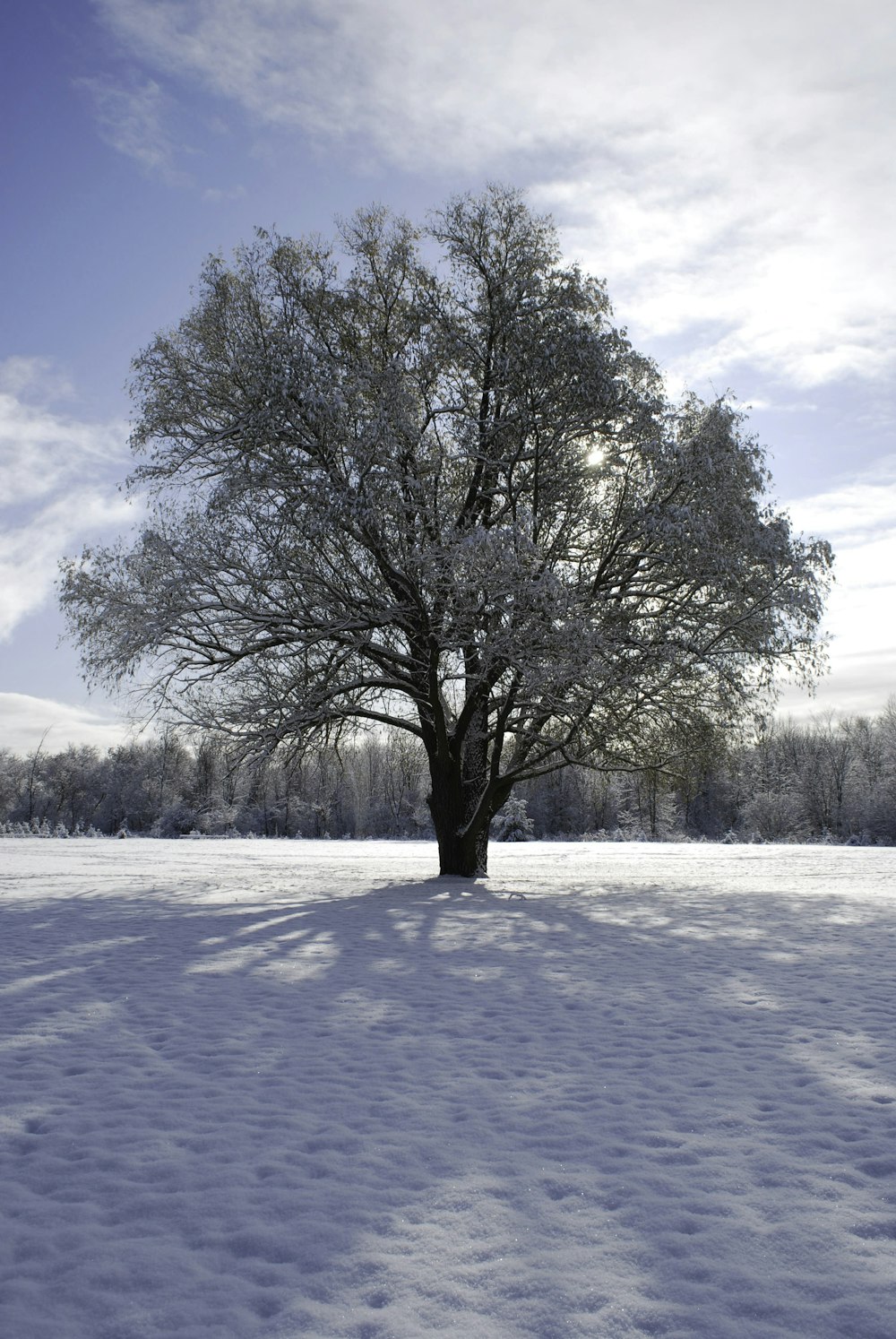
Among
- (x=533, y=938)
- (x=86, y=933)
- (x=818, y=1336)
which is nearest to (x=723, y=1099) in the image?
(x=818, y=1336)

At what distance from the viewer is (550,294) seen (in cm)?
1408

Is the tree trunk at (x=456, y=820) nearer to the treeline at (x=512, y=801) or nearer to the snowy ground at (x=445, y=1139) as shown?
the snowy ground at (x=445, y=1139)

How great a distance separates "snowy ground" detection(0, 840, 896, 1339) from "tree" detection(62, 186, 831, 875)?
5.62m

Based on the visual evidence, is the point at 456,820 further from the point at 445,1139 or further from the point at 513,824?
the point at 513,824

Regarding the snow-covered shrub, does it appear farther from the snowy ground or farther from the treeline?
the snowy ground

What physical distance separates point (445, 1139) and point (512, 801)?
151 feet

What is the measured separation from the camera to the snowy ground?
110 inches

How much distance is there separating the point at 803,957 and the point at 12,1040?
7238mm

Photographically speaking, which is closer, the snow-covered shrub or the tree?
the tree

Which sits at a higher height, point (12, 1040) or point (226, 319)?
point (226, 319)

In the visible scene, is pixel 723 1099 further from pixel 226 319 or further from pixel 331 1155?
pixel 226 319

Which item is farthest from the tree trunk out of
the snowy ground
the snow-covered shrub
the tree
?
the snow-covered shrub

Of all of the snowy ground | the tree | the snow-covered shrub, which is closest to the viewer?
the snowy ground

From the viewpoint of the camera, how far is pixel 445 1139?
4.04 meters
